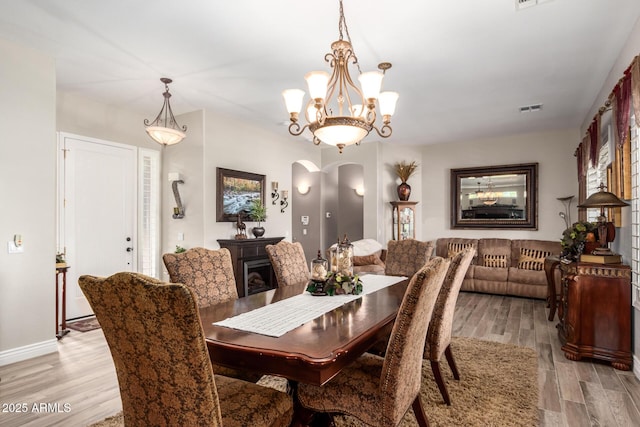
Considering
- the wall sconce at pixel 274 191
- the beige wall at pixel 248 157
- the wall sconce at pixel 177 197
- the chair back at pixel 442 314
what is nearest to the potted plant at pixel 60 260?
the wall sconce at pixel 177 197

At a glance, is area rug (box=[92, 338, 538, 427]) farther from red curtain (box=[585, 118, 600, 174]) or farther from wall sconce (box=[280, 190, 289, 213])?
wall sconce (box=[280, 190, 289, 213])

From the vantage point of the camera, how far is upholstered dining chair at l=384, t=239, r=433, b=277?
149 inches

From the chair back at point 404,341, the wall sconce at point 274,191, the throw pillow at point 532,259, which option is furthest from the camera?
the wall sconce at point 274,191

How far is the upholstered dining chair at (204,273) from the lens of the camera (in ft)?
7.83

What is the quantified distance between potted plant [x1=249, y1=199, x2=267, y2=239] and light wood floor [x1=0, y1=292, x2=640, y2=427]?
2.23 metres

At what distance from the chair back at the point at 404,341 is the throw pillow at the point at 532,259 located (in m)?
4.95

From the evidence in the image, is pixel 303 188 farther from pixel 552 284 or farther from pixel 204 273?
pixel 204 273

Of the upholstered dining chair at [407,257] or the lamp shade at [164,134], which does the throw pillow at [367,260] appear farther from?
the lamp shade at [164,134]

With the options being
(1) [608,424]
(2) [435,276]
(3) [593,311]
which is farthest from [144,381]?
(3) [593,311]

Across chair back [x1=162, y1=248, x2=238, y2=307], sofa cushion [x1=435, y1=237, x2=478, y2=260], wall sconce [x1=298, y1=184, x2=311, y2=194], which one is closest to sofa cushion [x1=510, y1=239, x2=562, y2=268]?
sofa cushion [x1=435, y1=237, x2=478, y2=260]

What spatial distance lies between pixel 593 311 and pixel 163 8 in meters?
4.12

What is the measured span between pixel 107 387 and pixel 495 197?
6.25 metres

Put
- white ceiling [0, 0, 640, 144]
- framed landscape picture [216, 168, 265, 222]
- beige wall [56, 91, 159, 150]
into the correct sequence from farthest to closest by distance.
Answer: framed landscape picture [216, 168, 265, 222], beige wall [56, 91, 159, 150], white ceiling [0, 0, 640, 144]

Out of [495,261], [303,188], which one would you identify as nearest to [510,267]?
[495,261]
